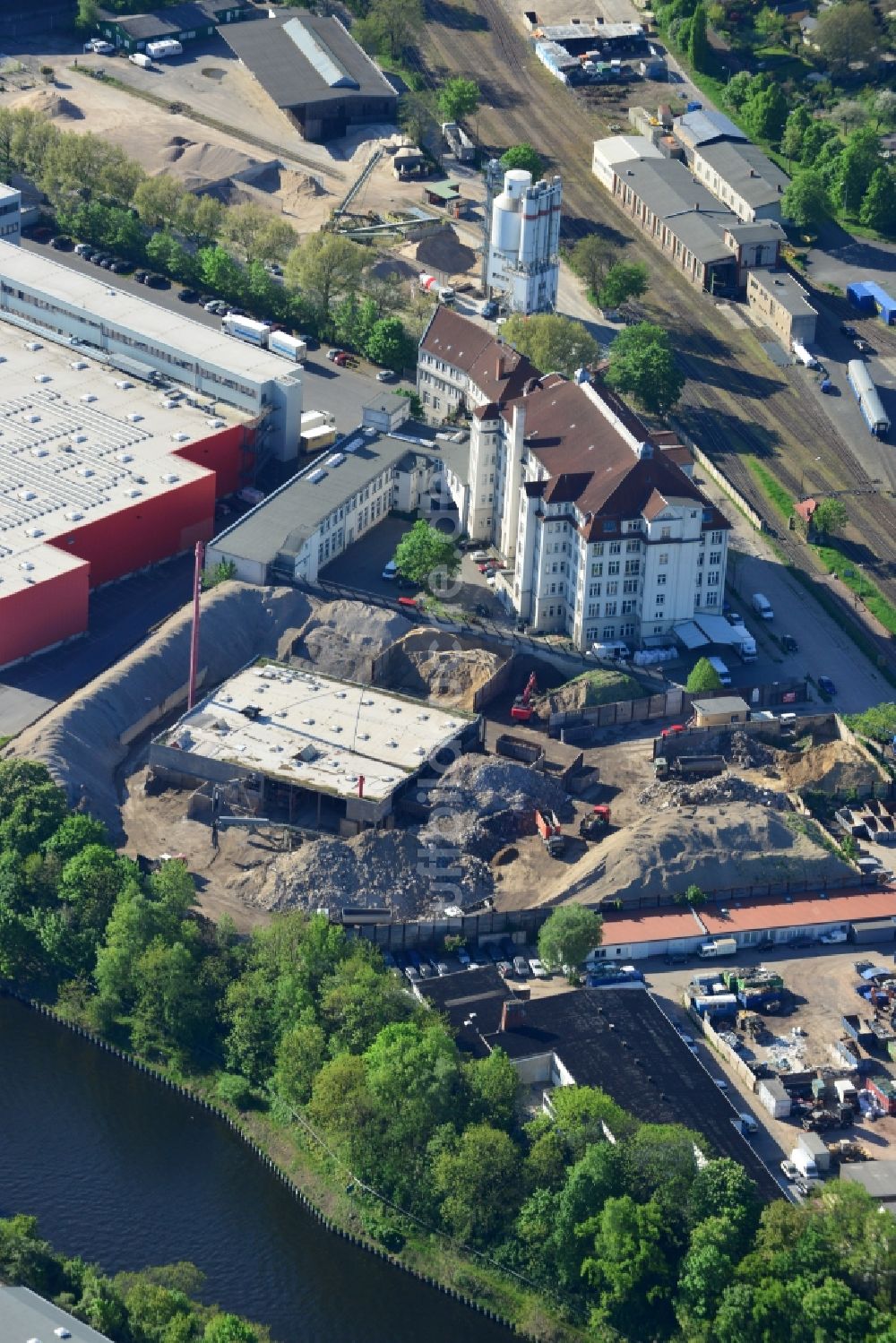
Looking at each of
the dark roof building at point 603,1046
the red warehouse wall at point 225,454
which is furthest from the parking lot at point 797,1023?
the red warehouse wall at point 225,454

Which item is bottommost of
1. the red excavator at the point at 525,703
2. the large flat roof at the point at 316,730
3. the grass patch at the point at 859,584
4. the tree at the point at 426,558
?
the red excavator at the point at 525,703

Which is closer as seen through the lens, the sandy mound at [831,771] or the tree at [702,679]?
the sandy mound at [831,771]

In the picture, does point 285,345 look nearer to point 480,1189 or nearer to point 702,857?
point 702,857

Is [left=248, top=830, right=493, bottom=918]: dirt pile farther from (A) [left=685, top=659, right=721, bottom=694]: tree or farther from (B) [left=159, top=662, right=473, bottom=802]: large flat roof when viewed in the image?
Answer: (A) [left=685, top=659, right=721, bottom=694]: tree

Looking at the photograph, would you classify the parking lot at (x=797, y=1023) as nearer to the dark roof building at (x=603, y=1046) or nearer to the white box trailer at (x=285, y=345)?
the dark roof building at (x=603, y=1046)

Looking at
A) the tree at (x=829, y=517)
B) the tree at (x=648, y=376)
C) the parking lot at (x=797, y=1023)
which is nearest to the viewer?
the parking lot at (x=797, y=1023)

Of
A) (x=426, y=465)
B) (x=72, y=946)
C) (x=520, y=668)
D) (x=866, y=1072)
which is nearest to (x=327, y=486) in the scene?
(x=426, y=465)

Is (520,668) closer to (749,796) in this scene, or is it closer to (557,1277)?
(749,796)

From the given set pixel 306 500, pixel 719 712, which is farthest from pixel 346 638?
pixel 719 712
